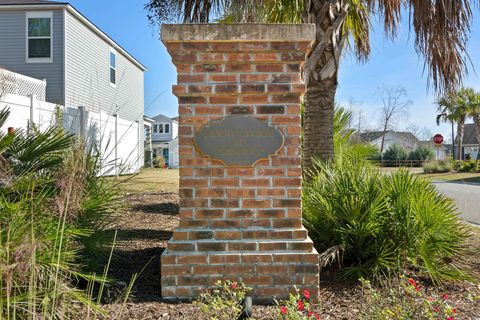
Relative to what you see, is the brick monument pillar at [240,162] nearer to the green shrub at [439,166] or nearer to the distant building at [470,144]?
the green shrub at [439,166]

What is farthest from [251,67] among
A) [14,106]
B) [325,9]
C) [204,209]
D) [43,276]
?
[14,106]

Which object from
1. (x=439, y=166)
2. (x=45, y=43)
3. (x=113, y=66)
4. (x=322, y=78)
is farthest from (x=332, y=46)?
(x=439, y=166)

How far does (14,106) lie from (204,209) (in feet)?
37.3

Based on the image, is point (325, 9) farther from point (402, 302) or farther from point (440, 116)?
point (440, 116)

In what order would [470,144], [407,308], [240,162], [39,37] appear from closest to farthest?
[407,308] → [240,162] → [39,37] → [470,144]

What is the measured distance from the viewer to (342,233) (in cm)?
420

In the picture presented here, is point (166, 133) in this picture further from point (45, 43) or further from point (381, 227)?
point (381, 227)

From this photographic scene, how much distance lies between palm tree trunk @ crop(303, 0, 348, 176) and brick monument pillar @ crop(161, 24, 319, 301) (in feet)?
8.96

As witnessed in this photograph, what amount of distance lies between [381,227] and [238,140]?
1646 millimetres

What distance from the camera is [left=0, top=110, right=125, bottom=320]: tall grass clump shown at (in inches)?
104

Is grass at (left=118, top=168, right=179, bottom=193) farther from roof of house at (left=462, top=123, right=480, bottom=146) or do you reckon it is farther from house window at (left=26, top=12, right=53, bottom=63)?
roof of house at (left=462, top=123, right=480, bottom=146)

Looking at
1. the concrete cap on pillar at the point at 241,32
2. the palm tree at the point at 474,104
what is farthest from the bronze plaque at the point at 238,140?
the palm tree at the point at 474,104

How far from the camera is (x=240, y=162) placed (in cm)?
359

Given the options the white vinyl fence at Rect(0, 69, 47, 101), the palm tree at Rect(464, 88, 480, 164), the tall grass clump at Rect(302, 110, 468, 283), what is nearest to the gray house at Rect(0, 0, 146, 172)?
the white vinyl fence at Rect(0, 69, 47, 101)
